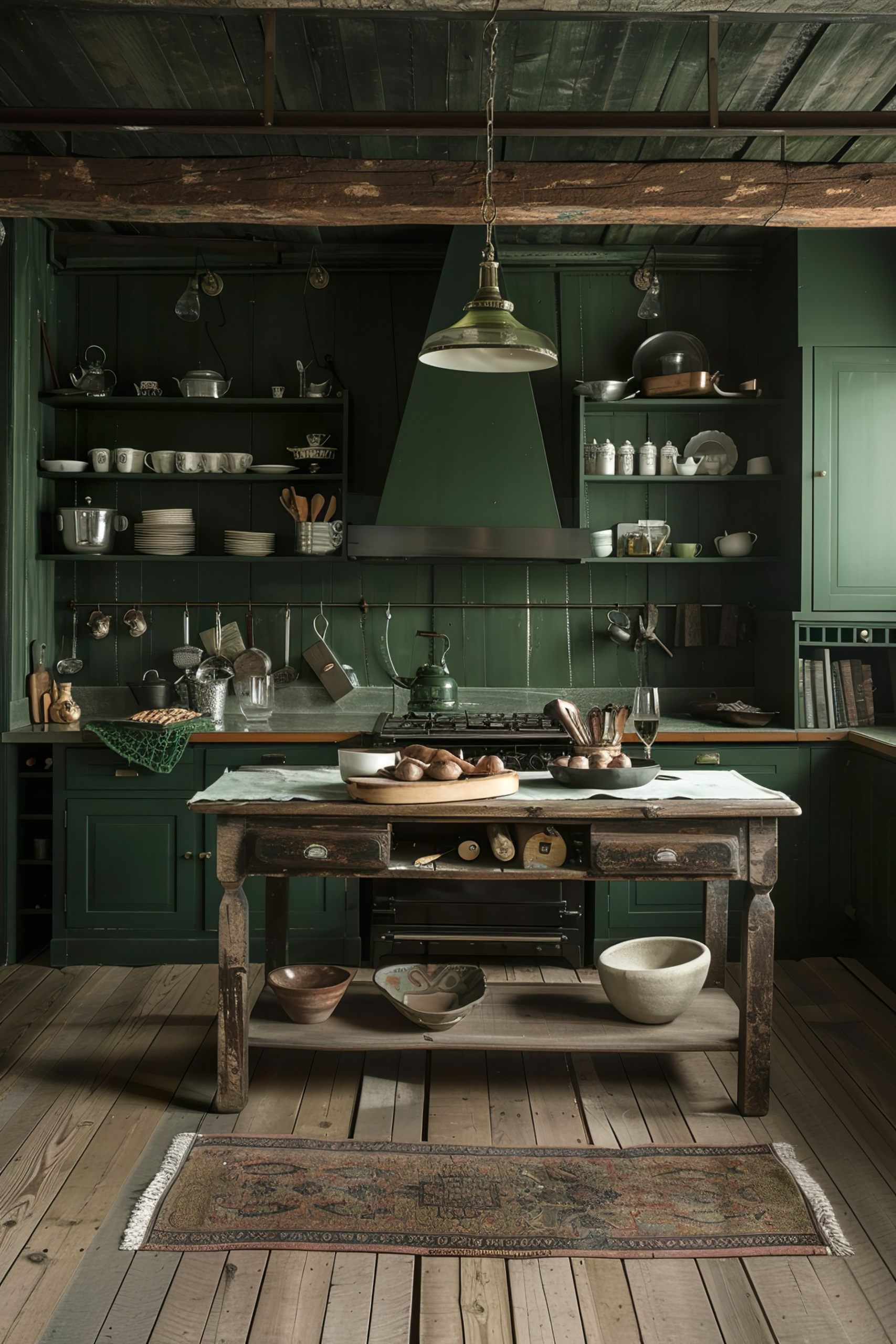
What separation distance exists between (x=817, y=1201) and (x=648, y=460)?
126 inches

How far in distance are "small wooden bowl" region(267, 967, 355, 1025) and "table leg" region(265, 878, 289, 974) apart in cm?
25

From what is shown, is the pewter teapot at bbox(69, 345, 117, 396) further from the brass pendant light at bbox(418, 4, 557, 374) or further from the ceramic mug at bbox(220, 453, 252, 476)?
the brass pendant light at bbox(418, 4, 557, 374)

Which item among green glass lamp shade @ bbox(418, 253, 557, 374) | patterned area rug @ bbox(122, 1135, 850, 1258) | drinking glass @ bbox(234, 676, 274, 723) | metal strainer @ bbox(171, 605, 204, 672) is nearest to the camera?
patterned area rug @ bbox(122, 1135, 850, 1258)

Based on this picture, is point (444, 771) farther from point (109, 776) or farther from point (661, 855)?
point (109, 776)

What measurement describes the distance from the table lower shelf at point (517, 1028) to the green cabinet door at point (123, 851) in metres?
1.18

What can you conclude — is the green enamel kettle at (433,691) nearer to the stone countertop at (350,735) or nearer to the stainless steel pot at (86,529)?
the stone countertop at (350,735)

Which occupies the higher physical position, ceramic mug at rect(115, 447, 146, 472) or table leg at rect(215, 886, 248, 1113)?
ceramic mug at rect(115, 447, 146, 472)

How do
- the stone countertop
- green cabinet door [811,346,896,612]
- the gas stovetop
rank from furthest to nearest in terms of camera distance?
green cabinet door [811,346,896,612], the stone countertop, the gas stovetop

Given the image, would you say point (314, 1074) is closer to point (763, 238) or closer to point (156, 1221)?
point (156, 1221)

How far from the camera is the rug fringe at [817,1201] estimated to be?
236cm

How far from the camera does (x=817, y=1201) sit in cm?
252

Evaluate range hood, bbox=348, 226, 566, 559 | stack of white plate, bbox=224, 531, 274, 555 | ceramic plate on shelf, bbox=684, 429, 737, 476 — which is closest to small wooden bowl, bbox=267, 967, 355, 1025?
range hood, bbox=348, 226, 566, 559

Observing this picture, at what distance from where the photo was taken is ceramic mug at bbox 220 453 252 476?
483cm

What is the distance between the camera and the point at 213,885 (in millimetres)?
4281
